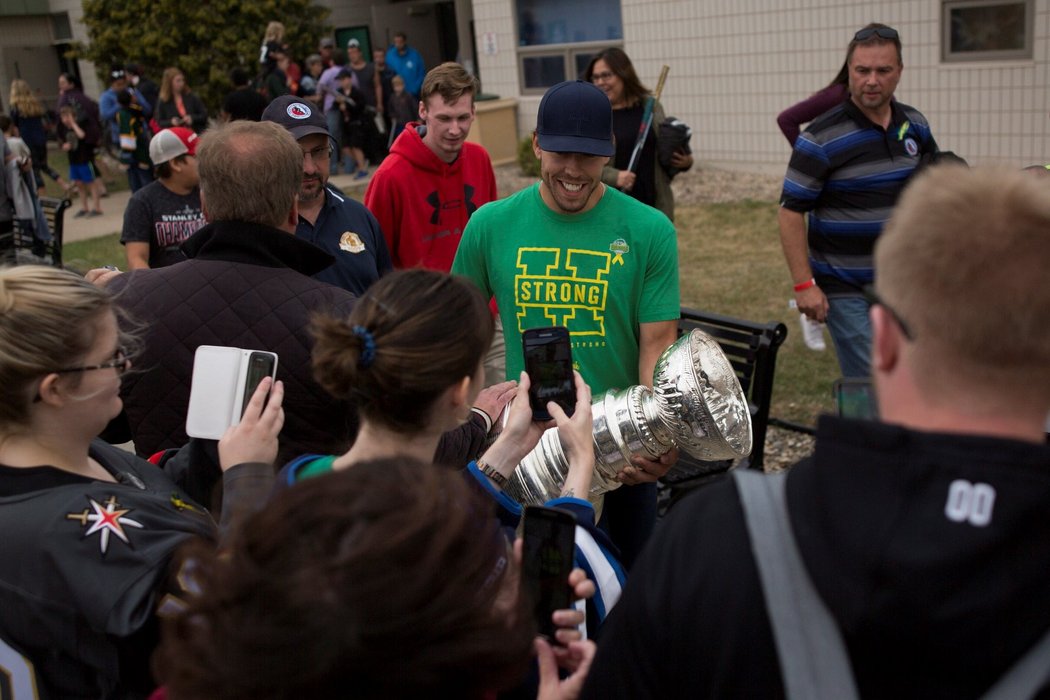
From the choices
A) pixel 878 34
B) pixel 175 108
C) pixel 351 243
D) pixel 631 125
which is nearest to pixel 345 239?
pixel 351 243

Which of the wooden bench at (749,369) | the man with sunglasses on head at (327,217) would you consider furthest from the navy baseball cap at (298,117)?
the wooden bench at (749,369)

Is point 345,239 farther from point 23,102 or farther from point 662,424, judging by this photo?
point 23,102

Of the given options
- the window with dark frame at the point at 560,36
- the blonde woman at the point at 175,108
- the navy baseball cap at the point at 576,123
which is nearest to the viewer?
the navy baseball cap at the point at 576,123

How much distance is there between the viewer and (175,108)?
14234mm

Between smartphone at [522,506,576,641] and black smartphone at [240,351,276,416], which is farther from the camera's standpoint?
black smartphone at [240,351,276,416]

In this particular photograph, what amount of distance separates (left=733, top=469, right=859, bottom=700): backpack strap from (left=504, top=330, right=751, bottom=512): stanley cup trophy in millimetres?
1393

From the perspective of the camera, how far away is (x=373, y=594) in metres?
1.20

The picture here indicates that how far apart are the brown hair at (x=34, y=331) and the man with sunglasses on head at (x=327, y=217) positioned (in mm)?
1851

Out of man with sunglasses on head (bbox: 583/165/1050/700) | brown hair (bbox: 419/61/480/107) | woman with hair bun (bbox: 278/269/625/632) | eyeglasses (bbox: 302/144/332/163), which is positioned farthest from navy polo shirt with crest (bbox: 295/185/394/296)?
man with sunglasses on head (bbox: 583/165/1050/700)

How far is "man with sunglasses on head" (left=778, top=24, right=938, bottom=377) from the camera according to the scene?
4.69 m

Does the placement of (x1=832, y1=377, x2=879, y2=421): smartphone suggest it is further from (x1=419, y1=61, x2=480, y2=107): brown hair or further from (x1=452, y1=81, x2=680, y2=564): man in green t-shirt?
(x1=419, y1=61, x2=480, y2=107): brown hair

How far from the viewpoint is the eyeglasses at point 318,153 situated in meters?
4.18

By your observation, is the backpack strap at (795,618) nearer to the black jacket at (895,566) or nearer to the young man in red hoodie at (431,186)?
the black jacket at (895,566)

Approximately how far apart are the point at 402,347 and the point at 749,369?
9.82 ft
